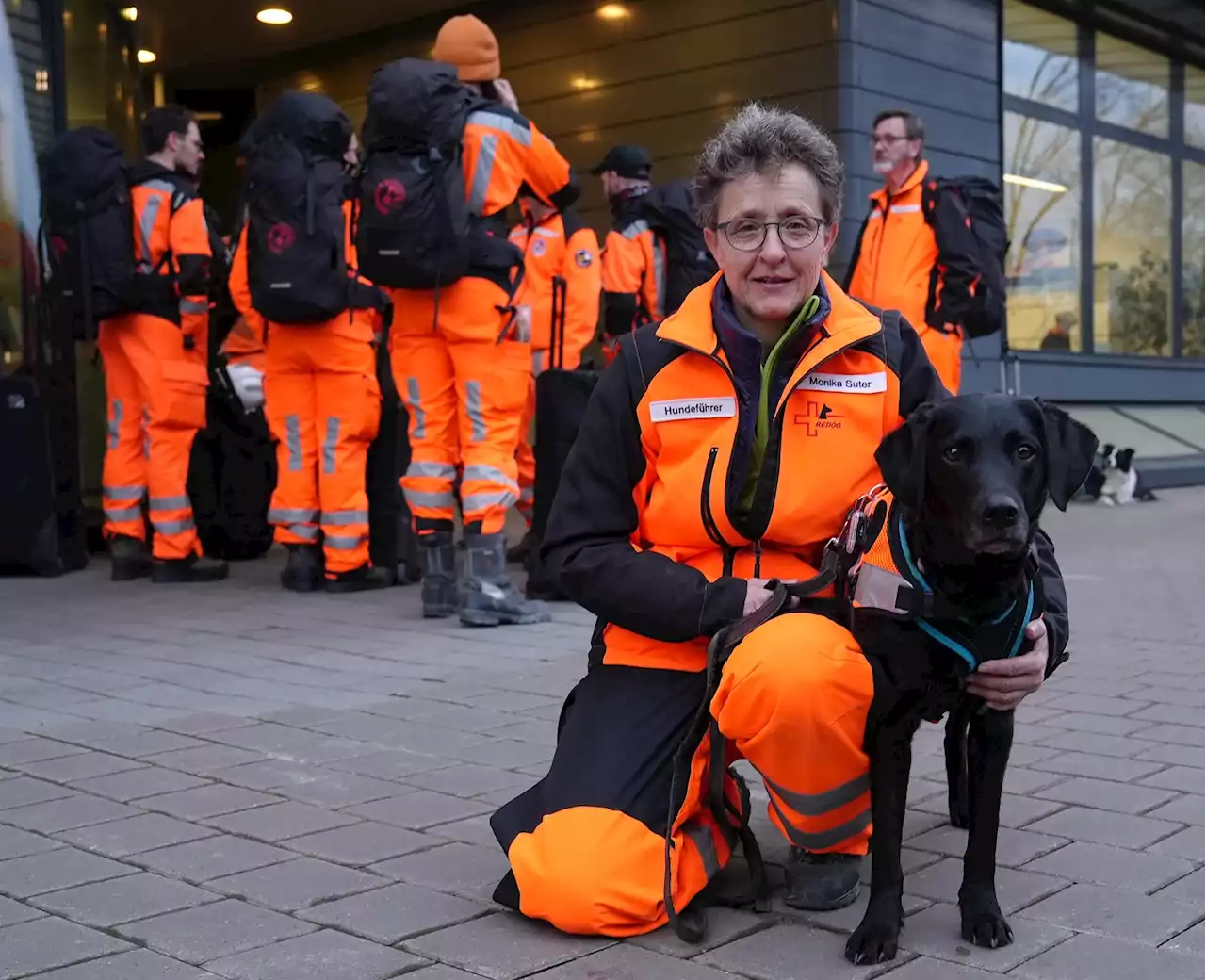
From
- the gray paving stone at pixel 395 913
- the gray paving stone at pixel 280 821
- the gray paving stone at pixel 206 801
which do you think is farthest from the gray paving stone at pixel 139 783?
the gray paving stone at pixel 395 913

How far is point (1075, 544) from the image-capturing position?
941cm

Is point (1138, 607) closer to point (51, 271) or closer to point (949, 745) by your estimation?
point (949, 745)

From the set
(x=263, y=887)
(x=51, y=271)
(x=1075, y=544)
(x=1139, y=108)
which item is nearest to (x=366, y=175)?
(x=51, y=271)

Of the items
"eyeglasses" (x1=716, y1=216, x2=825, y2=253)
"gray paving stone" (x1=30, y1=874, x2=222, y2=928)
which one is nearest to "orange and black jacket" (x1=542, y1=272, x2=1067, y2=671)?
"eyeglasses" (x1=716, y1=216, x2=825, y2=253)

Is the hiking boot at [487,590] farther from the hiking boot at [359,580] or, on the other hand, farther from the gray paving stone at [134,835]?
the gray paving stone at [134,835]

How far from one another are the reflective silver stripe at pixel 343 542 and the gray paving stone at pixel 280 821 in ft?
12.2

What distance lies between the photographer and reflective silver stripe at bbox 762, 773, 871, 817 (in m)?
2.89

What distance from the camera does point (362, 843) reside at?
3.40 meters

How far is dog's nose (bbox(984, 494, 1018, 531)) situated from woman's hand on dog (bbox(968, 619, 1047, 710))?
1.03ft

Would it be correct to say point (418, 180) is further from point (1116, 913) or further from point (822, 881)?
point (1116, 913)

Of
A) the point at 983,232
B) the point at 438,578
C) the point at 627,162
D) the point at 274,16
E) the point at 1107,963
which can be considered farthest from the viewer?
the point at 274,16

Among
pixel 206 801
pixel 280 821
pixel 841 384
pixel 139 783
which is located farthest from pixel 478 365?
pixel 841 384

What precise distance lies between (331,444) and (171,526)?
47.1 inches

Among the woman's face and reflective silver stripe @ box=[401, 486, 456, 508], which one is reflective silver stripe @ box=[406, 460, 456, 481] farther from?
the woman's face
